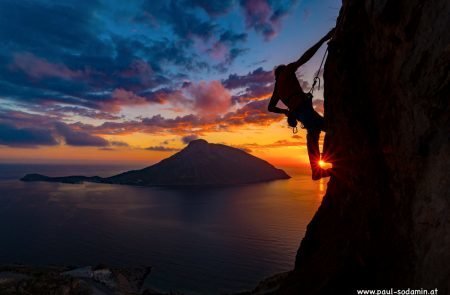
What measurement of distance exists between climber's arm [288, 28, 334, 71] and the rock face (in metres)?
0.46

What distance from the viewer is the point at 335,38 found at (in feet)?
29.3

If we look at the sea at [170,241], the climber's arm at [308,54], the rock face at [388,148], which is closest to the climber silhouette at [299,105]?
the climber's arm at [308,54]

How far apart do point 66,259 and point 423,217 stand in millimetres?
82781

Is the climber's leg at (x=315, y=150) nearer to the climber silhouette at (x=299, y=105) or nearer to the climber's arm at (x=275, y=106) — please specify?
the climber silhouette at (x=299, y=105)

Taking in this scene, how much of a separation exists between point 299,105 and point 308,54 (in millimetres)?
1723

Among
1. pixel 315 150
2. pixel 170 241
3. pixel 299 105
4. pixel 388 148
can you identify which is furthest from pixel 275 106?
pixel 170 241

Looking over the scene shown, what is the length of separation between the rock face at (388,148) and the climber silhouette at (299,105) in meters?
0.47

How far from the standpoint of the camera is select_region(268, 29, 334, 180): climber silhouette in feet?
32.5

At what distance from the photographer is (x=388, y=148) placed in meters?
7.24

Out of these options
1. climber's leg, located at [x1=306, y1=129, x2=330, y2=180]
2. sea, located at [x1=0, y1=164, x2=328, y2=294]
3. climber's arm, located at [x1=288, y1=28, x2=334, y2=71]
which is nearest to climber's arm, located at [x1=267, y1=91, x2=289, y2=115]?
climber's leg, located at [x1=306, y1=129, x2=330, y2=180]

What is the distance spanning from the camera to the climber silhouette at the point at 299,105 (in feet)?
32.5

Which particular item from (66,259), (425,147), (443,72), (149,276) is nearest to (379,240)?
(425,147)

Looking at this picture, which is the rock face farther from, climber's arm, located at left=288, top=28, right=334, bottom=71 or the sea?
the sea

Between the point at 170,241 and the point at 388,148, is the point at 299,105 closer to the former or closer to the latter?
the point at 388,148
